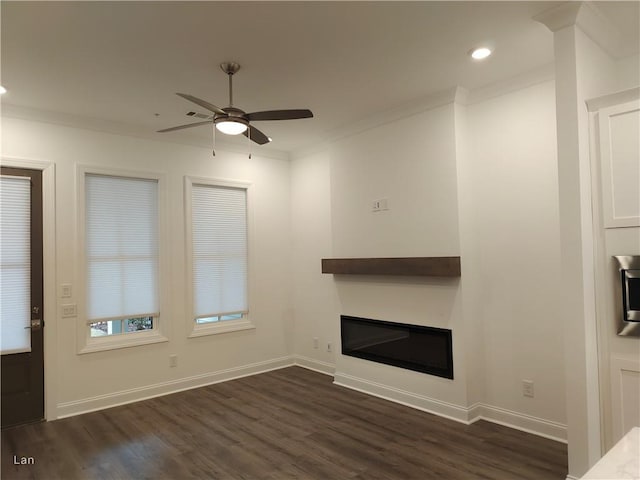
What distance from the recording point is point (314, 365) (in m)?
5.59

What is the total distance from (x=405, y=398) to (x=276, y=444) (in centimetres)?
146

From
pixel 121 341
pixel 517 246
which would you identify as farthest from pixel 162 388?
pixel 517 246

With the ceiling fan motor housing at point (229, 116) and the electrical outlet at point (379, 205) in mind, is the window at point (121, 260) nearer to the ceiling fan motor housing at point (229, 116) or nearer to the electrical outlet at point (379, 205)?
the ceiling fan motor housing at point (229, 116)

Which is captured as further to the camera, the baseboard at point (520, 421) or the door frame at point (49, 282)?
the door frame at point (49, 282)

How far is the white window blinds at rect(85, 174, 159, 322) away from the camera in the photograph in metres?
4.36

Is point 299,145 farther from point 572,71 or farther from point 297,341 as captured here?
point 572,71

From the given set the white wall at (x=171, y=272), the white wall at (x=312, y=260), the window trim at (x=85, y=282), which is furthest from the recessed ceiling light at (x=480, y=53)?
the window trim at (x=85, y=282)

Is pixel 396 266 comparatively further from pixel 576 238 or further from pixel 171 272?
pixel 171 272

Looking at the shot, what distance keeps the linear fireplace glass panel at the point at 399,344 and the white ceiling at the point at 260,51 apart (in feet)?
7.43

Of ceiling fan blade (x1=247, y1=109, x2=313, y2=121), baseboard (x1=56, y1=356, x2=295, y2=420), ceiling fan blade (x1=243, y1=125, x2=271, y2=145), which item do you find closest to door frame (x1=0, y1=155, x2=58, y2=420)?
baseboard (x1=56, y1=356, x2=295, y2=420)

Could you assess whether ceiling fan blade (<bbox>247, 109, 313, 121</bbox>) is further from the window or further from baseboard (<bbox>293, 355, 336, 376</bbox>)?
baseboard (<bbox>293, 355, 336, 376</bbox>)

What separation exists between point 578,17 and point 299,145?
3594mm

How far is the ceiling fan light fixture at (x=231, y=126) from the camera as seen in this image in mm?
2929

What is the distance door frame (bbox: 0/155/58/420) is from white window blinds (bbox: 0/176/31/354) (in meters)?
0.13
